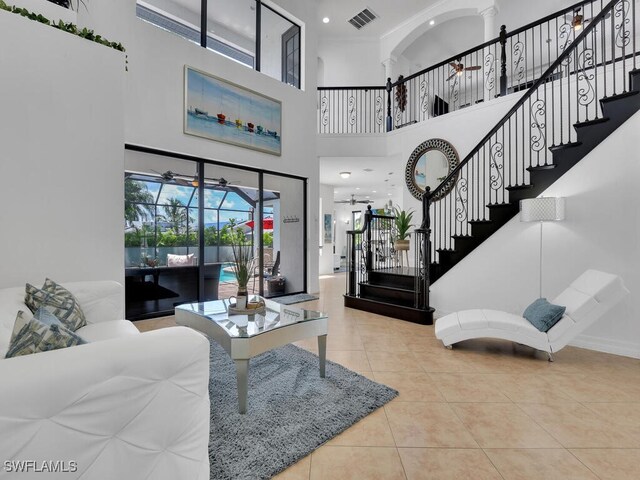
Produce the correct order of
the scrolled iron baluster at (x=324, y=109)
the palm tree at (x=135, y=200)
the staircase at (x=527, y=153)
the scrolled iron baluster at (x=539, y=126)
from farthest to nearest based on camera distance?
1. the scrolled iron baluster at (x=324, y=109)
2. the scrolled iron baluster at (x=539, y=126)
3. the palm tree at (x=135, y=200)
4. the staircase at (x=527, y=153)

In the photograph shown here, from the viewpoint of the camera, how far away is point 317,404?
2092mm

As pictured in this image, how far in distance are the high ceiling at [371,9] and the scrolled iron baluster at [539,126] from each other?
13.3 ft

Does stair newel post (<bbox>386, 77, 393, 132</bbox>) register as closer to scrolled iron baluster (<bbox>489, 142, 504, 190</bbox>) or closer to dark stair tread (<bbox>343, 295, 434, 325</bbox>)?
scrolled iron baluster (<bbox>489, 142, 504, 190</bbox>)

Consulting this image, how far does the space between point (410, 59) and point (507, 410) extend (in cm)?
932

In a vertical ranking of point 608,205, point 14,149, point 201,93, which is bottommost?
point 608,205

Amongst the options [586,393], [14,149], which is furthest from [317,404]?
[14,149]

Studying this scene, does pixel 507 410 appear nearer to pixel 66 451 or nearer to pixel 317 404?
pixel 317 404

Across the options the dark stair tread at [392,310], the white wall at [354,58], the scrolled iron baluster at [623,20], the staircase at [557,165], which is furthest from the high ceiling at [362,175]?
the scrolled iron baluster at [623,20]

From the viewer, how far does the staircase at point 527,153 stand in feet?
11.1

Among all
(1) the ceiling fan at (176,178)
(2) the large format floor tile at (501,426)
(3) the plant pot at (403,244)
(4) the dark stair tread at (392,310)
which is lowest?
(2) the large format floor tile at (501,426)

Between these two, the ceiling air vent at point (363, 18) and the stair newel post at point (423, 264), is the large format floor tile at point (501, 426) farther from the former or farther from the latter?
the ceiling air vent at point (363, 18)

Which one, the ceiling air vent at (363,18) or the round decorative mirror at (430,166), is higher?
the ceiling air vent at (363,18)

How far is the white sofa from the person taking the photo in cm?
83

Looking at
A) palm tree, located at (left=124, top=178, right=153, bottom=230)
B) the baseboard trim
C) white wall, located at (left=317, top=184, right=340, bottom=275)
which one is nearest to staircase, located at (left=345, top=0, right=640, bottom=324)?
the baseboard trim
